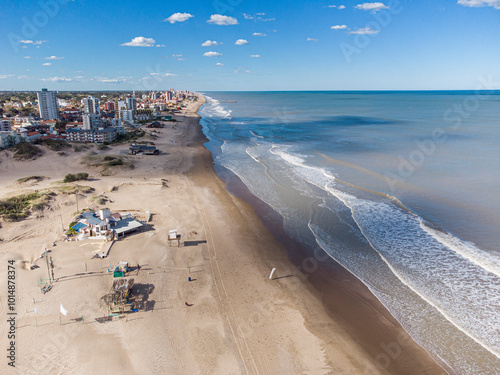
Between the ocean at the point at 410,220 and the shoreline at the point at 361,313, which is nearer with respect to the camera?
the shoreline at the point at 361,313

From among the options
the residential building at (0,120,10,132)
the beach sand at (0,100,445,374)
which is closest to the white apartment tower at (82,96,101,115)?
the residential building at (0,120,10,132)

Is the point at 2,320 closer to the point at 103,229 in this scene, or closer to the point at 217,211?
the point at 103,229

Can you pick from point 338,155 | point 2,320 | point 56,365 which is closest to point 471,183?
point 338,155

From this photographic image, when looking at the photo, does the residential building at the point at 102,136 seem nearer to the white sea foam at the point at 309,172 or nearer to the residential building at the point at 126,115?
the white sea foam at the point at 309,172

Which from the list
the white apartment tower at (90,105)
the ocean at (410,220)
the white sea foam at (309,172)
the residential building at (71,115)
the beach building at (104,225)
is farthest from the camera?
the residential building at (71,115)

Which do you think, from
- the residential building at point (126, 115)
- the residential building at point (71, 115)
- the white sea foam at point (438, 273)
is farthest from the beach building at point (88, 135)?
the white sea foam at point (438, 273)

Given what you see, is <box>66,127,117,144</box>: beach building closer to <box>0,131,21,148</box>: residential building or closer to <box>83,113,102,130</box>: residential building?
<box>83,113,102,130</box>: residential building
